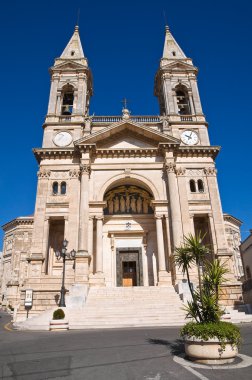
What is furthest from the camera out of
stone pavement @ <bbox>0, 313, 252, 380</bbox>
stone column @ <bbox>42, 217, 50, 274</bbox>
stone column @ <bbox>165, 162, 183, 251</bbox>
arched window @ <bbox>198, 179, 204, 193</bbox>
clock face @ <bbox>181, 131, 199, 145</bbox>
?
clock face @ <bbox>181, 131, 199, 145</bbox>

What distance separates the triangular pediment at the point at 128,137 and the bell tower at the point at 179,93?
203 cm

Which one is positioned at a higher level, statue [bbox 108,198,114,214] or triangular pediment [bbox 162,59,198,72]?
triangular pediment [bbox 162,59,198,72]

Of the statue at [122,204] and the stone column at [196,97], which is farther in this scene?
the stone column at [196,97]

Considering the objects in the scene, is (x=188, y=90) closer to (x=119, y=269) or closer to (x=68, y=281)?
(x=119, y=269)

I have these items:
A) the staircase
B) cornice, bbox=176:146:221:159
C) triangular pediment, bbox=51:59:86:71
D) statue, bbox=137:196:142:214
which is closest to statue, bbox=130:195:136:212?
statue, bbox=137:196:142:214

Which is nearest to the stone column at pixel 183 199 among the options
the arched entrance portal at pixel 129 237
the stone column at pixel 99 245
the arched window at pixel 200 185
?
the arched window at pixel 200 185

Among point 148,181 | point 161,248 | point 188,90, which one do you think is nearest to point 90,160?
point 148,181

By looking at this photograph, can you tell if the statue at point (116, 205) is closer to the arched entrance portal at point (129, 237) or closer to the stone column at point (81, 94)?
the arched entrance portal at point (129, 237)

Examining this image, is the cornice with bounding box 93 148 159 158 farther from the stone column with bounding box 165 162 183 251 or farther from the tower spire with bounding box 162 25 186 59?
the tower spire with bounding box 162 25 186 59

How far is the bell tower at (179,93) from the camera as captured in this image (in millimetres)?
29062

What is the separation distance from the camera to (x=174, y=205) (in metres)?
24.0

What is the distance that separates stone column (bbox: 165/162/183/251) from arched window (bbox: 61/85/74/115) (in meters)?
13.5

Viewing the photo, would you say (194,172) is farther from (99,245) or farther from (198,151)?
(99,245)

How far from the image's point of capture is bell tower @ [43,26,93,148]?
28.3 metres
